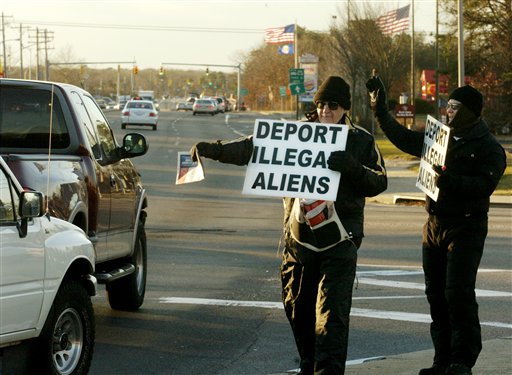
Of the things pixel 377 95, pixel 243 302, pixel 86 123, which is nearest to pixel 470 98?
pixel 377 95

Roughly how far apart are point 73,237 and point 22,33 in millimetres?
113779

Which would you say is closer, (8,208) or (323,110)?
(8,208)

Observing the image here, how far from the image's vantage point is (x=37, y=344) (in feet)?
23.6

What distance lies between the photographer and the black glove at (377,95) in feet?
26.4

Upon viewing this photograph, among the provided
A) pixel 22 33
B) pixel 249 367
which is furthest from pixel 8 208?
pixel 22 33

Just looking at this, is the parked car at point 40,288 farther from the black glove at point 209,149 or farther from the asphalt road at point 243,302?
the black glove at point 209,149

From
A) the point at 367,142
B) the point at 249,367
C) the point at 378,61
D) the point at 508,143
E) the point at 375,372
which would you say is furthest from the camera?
the point at 378,61

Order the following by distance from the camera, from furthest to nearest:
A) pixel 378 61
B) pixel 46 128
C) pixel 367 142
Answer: pixel 378 61 → pixel 46 128 → pixel 367 142

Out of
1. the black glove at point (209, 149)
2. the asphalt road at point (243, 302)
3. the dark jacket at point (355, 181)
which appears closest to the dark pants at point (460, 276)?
the dark jacket at point (355, 181)

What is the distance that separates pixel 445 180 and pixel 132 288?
4.49m

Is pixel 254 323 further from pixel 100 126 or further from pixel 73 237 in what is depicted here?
pixel 73 237

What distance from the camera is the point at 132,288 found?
1119 centimetres

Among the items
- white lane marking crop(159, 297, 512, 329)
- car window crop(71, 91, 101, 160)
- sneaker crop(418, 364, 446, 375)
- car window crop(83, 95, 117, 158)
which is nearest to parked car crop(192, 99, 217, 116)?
white lane marking crop(159, 297, 512, 329)

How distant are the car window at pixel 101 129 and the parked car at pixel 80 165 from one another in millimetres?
10
